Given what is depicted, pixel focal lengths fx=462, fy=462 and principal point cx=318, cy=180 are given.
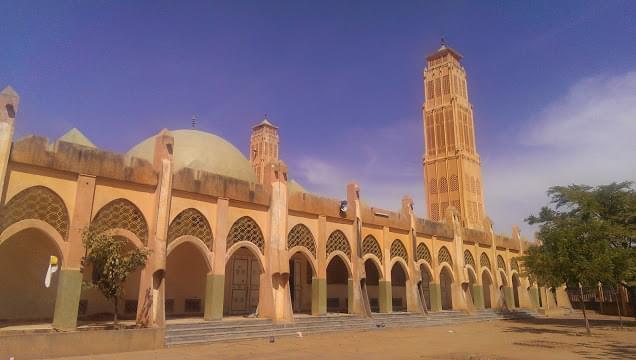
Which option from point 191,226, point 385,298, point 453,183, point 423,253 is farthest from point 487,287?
point 191,226

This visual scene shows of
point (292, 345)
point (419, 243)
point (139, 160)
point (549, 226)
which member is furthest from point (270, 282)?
point (549, 226)

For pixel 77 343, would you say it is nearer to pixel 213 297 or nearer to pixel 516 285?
pixel 213 297

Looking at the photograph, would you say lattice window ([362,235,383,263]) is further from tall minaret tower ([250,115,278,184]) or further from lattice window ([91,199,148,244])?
tall minaret tower ([250,115,278,184])

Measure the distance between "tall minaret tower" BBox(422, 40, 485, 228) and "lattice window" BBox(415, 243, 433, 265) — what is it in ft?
66.0

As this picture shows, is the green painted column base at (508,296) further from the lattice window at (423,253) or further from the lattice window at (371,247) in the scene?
the lattice window at (371,247)

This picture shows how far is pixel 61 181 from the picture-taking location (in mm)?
12469

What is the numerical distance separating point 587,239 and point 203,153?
53.5 feet

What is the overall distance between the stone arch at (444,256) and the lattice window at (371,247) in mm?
5215

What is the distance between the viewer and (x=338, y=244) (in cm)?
2008

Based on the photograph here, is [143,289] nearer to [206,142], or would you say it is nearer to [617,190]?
[206,142]

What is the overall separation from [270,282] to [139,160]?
624 cm

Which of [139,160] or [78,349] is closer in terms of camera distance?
[78,349]

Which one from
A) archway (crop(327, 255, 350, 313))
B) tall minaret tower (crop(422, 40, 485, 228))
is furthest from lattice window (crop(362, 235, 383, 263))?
tall minaret tower (crop(422, 40, 485, 228))

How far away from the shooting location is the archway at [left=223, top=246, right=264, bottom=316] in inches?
752
